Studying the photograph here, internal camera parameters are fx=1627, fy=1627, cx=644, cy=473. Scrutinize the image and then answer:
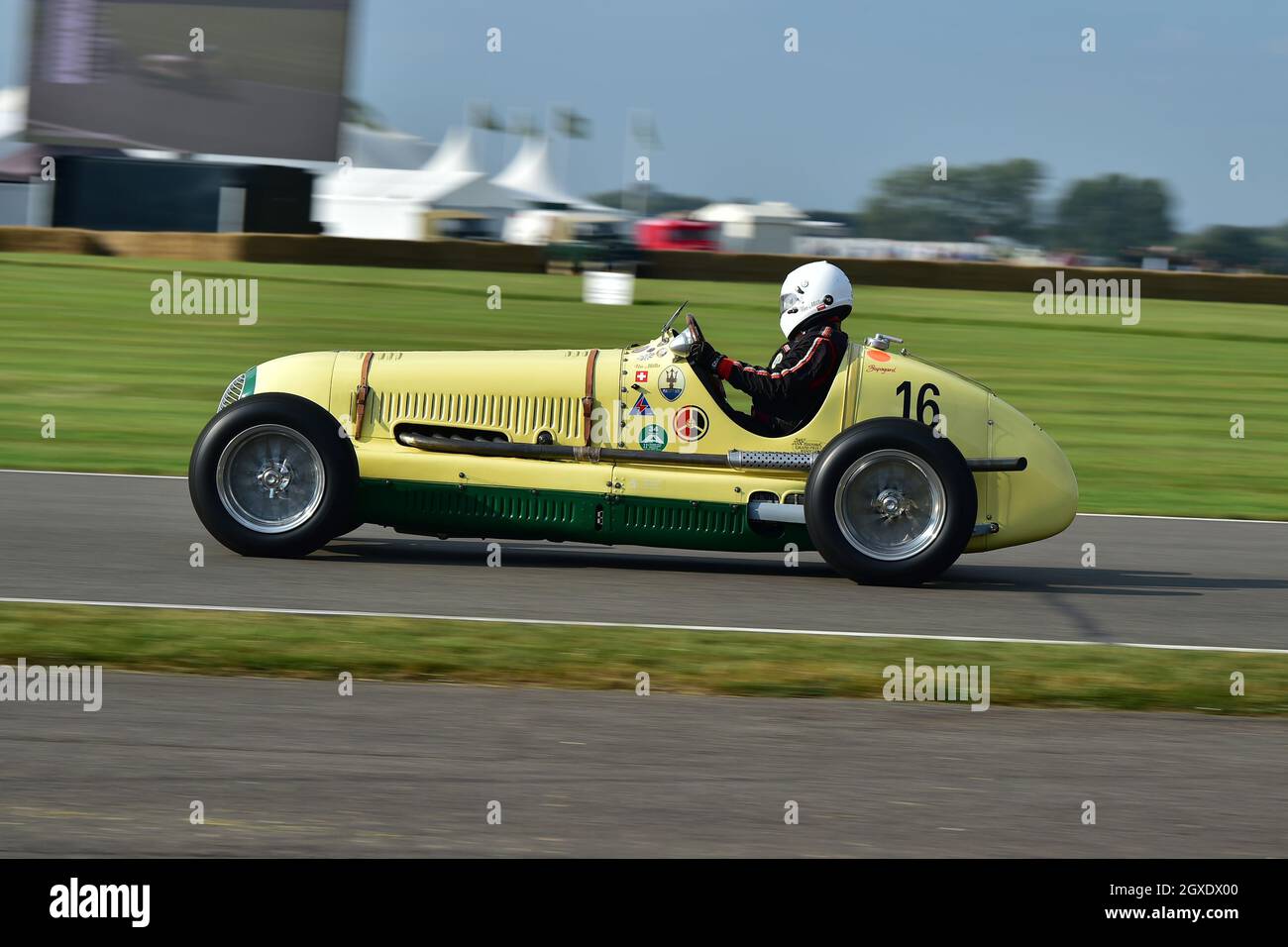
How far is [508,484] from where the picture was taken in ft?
27.6

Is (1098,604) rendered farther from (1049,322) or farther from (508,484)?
(1049,322)

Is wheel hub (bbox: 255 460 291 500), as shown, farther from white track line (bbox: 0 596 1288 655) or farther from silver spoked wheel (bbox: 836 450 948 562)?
silver spoked wheel (bbox: 836 450 948 562)

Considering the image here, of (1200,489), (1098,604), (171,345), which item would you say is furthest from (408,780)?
(171,345)

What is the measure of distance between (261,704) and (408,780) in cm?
107

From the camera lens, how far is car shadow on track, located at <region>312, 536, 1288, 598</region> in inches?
360

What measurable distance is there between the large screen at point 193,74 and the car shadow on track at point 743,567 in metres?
36.3

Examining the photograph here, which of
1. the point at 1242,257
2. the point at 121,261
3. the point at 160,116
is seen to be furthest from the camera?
the point at 1242,257

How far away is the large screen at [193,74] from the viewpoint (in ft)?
141

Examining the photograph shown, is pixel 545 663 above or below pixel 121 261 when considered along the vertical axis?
below

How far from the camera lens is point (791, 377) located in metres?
8.54

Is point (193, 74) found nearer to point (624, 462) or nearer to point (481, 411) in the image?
point (481, 411)

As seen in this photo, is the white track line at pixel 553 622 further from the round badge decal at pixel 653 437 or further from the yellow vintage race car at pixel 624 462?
the round badge decal at pixel 653 437

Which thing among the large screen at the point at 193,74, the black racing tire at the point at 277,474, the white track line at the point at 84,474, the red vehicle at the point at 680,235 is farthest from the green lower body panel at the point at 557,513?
the red vehicle at the point at 680,235

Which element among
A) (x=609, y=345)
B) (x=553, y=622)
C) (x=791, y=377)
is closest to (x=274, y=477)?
(x=553, y=622)
